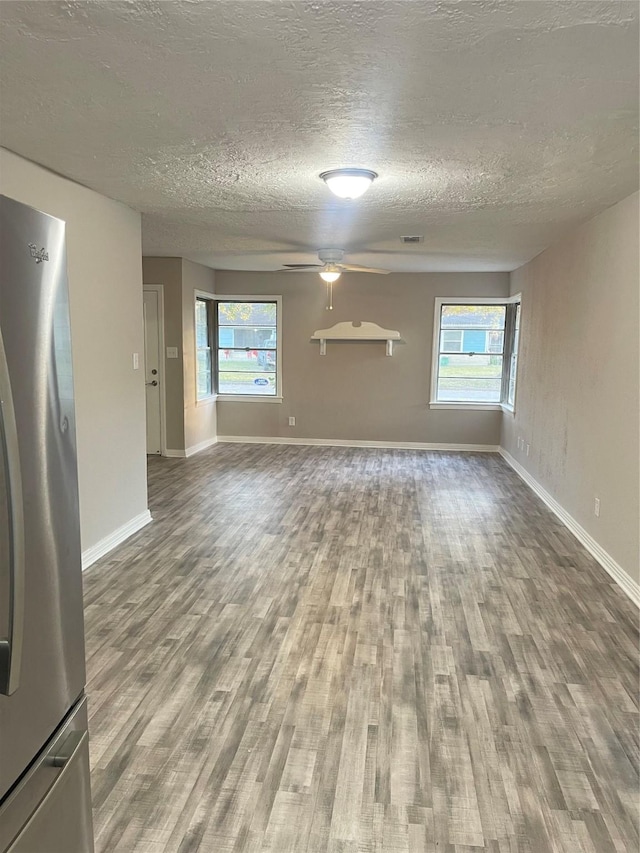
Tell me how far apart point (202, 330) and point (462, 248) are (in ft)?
12.1

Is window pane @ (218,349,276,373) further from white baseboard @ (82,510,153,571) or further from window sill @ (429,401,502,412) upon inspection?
white baseboard @ (82,510,153,571)

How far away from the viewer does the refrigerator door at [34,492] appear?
3.35ft

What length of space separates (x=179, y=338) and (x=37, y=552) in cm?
595

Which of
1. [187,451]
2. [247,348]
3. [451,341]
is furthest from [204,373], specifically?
[451,341]

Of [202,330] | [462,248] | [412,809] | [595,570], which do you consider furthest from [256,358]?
[412,809]

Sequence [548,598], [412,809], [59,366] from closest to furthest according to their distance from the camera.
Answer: [59,366] → [412,809] → [548,598]

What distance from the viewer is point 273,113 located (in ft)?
7.52

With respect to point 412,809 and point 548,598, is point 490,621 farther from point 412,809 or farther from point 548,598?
point 412,809

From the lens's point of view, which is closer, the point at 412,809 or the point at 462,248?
the point at 412,809

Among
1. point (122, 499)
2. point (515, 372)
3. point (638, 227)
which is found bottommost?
point (122, 499)

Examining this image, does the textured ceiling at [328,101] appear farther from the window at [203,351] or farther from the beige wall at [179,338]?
the window at [203,351]

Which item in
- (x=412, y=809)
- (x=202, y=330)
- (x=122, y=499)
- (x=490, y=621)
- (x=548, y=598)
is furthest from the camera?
(x=202, y=330)

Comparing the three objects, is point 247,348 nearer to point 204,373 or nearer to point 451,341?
point 204,373

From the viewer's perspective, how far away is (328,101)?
217cm
